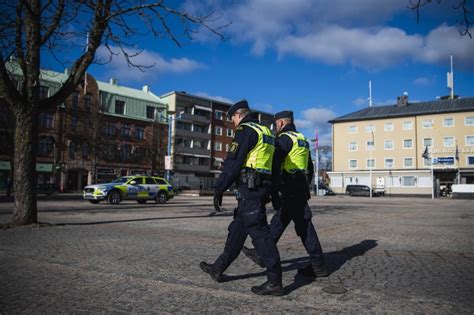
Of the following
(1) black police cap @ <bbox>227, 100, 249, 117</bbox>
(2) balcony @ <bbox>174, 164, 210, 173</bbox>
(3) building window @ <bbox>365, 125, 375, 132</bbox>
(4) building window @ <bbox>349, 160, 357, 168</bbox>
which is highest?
(3) building window @ <bbox>365, 125, 375, 132</bbox>

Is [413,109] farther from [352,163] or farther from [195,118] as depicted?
[195,118]

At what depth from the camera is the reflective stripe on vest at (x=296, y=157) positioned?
4922mm

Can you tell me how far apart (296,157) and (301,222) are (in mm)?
820

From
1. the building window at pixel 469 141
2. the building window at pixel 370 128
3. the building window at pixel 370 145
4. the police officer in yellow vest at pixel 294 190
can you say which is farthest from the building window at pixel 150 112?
the police officer in yellow vest at pixel 294 190

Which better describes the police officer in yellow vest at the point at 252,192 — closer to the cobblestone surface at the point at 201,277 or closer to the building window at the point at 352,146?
the cobblestone surface at the point at 201,277

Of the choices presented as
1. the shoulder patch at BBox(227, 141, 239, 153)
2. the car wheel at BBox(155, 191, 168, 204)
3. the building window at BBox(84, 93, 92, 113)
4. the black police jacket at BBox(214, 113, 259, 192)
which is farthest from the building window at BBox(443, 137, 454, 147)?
the shoulder patch at BBox(227, 141, 239, 153)

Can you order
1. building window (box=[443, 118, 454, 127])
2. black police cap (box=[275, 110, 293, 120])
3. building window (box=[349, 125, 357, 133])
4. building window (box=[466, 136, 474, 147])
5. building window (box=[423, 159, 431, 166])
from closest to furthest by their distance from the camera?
black police cap (box=[275, 110, 293, 120]) < building window (box=[466, 136, 474, 147]) < building window (box=[443, 118, 454, 127]) < building window (box=[423, 159, 431, 166]) < building window (box=[349, 125, 357, 133])

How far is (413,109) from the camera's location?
196 feet

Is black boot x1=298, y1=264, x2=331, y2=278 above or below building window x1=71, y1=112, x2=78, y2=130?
below

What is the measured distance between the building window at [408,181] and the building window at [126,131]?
40.7 m

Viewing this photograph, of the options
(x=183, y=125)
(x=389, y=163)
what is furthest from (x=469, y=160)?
(x=183, y=125)

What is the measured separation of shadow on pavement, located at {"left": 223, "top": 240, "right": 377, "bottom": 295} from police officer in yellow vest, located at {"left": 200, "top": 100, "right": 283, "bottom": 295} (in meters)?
0.30

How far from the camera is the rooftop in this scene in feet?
183

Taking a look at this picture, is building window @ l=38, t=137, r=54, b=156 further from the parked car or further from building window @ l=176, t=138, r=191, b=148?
the parked car
